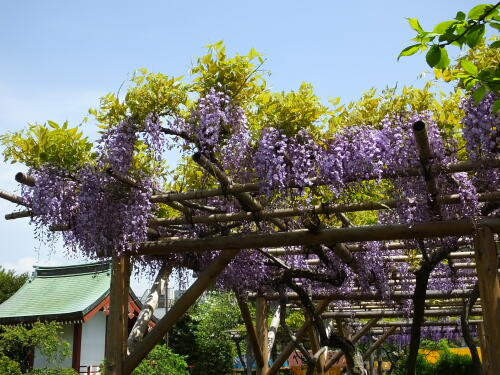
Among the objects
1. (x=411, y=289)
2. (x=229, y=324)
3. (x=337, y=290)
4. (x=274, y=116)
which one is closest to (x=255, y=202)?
(x=274, y=116)

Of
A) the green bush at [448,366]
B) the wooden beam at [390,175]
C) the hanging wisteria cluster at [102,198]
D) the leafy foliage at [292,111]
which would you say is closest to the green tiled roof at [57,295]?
the green bush at [448,366]

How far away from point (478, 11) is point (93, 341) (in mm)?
14617

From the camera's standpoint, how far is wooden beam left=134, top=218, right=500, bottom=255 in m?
4.26

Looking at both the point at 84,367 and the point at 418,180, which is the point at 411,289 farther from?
the point at 84,367

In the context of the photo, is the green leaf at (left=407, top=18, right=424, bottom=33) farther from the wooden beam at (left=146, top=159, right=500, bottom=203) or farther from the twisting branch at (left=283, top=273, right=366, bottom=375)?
the twisting branch at (left=283, top=273, right=366, bottom=375)

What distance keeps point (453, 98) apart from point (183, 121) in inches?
75.5

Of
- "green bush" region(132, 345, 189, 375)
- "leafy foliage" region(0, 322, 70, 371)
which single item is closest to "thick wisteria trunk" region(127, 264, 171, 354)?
"green bush" region(132, 345, 189, 375)

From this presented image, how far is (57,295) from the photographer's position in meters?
15.6

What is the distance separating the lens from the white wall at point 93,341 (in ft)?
47.8

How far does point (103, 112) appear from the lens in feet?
14.8

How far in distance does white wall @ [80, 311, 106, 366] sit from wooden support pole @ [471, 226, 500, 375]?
12293 millimetres

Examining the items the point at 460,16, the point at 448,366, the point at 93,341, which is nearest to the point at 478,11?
the point at 460,16

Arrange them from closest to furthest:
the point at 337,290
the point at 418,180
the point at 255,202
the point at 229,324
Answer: the point at 418,180, the point at 255,202, the point at 337,290, the point at 229,324

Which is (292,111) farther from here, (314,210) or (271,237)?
(271,237)
